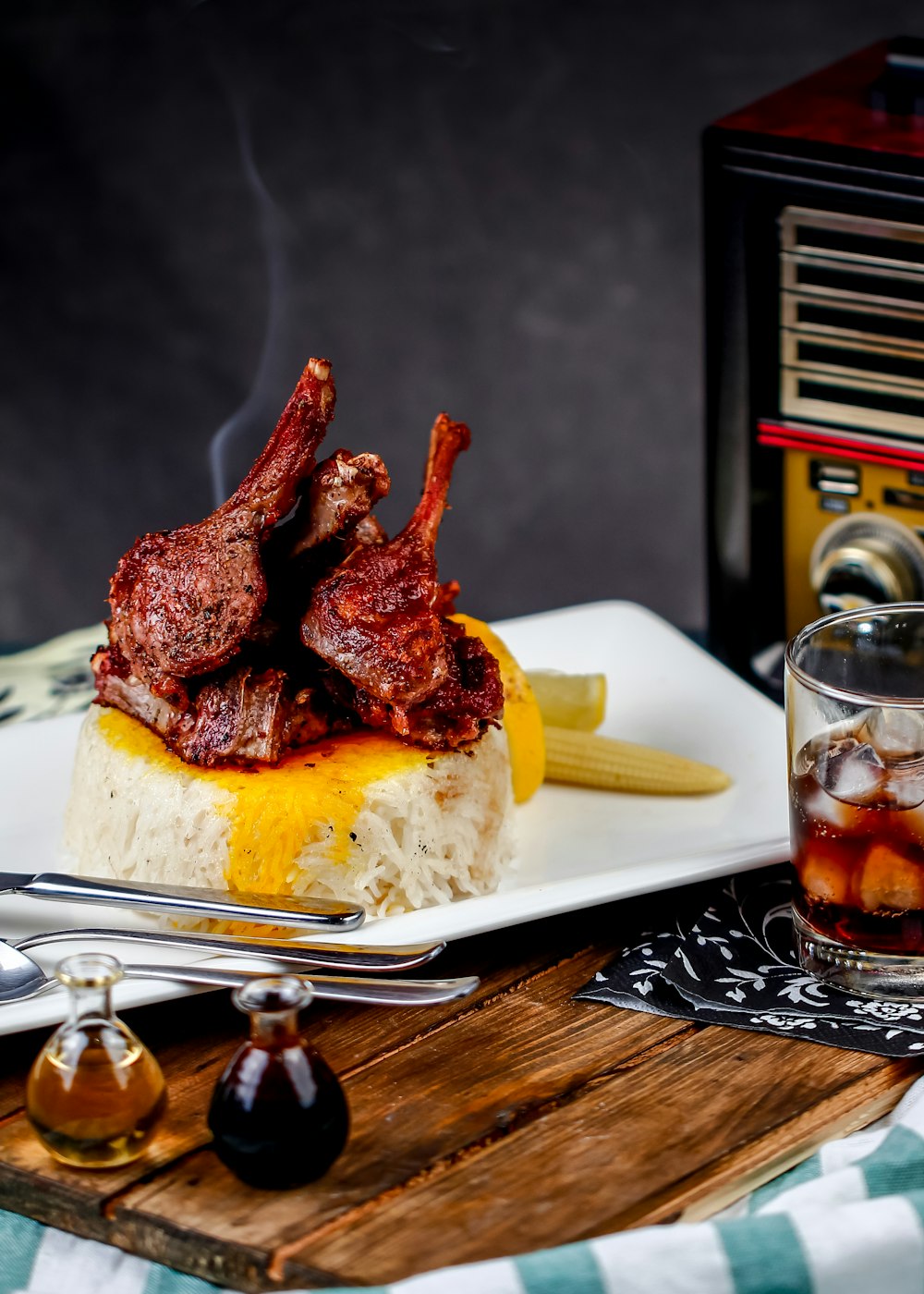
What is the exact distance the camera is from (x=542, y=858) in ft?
10.4

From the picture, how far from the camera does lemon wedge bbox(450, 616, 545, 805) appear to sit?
329 cm

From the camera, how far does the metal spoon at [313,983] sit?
97.4 inches

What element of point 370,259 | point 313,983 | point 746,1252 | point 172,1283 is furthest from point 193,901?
point 370,259

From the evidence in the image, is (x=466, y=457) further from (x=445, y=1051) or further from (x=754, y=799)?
(x=445, y=1051)

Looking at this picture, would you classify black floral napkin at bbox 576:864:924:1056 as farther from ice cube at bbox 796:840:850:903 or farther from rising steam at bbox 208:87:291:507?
rising steam at bbox 208:87:291:507

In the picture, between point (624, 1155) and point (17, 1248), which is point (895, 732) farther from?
point (17, 1248)

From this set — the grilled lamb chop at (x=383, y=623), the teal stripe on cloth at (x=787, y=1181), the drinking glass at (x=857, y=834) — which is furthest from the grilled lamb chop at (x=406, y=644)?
the teal stripe on cloth at (x=787, y=1181)

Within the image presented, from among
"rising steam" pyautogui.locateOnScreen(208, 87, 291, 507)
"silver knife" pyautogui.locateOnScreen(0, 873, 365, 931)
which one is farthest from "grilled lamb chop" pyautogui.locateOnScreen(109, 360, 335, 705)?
"rising steam" pyautogui.locateOnScreen(208, 87, 291, 507)

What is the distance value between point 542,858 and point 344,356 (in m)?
3.29

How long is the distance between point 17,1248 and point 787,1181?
997 mm

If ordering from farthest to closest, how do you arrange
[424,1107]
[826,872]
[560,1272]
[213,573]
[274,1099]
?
[213,573] < [826,872] < [424,1107] < [274,1099] < [560,1272]

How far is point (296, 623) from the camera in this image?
3.03 meters

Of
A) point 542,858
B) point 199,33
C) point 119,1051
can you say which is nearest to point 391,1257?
Answer: point 119,1051

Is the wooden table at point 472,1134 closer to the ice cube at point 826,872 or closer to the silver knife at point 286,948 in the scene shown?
the silver knife at point 286,948
